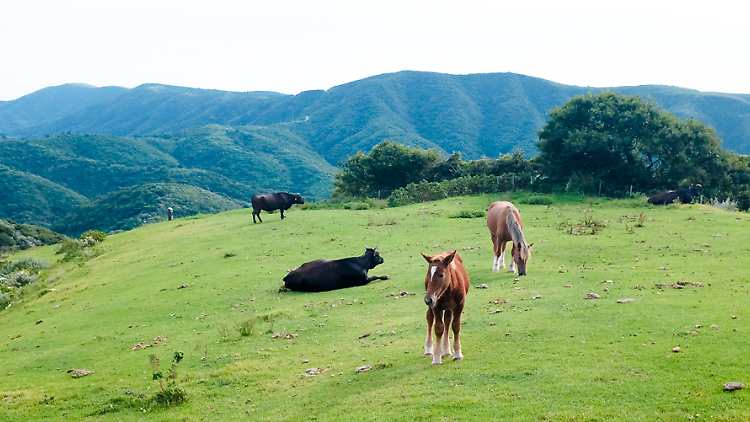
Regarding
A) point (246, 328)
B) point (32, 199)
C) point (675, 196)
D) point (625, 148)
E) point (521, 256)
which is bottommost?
point (246, 328)

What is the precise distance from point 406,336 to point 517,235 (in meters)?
6.14

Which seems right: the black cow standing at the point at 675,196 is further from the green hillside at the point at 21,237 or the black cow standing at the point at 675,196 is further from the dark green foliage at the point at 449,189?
the green hillside at the point at 21,237

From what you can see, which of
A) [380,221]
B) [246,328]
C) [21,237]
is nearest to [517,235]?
[246,328]

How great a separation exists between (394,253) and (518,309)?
29.3 feet

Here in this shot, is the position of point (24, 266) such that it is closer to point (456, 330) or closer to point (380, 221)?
point (380, 221)

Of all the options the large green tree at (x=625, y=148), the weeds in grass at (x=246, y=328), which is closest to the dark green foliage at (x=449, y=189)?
the large green tree at (x=625, y=148)

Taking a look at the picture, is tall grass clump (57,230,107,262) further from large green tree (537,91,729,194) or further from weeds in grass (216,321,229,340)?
large green tree (537,91,729,194)

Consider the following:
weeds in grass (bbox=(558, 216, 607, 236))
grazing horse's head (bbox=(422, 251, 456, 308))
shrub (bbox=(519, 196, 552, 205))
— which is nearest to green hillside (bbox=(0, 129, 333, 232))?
shrub (bbox=(519, 196, 552, 205))

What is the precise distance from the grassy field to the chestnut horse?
266mm

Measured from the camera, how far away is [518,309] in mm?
10648

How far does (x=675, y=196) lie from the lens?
30.4m

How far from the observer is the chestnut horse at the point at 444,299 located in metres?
7.28

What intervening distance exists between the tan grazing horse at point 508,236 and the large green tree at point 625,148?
21.3m

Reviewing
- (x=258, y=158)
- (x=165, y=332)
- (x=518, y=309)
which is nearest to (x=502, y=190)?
(x=518, y=309)
